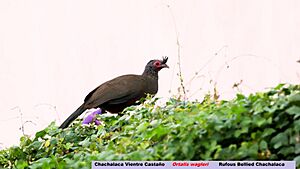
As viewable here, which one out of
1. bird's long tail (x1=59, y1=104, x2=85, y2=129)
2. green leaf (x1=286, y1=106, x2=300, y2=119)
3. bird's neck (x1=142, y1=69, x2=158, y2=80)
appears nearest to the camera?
green leaf (x1=286, y1=106, x2=300, y2=119)

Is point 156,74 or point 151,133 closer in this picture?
point 151,133

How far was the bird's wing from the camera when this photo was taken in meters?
2.77

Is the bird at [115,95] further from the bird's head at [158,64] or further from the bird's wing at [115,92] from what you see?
the bird's head at [158,64]

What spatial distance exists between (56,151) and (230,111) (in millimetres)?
952

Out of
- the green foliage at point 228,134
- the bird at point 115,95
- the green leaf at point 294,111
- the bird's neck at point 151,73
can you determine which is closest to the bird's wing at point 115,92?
the bird at point 115,95

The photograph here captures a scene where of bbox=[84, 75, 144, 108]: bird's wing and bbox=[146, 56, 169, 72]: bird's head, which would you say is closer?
bbox=[84, 75, 144, 108]: bird's wing

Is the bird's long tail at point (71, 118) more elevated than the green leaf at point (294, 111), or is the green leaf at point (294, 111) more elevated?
the green leaf at point (294, 111)

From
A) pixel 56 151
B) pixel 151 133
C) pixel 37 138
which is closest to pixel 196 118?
pixel 151 133

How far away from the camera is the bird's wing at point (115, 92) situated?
2.77 metres

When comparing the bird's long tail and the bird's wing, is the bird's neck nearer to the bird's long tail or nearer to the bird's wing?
the bird's wing

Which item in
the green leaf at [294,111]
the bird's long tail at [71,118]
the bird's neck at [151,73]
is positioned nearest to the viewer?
the green leaf at [294,111]

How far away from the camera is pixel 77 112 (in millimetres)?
2801

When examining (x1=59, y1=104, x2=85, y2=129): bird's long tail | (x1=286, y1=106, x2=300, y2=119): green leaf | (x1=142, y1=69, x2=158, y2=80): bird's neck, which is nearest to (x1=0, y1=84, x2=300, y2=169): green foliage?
(x1=286, y1=106, x2=300, y2=119): green leaf

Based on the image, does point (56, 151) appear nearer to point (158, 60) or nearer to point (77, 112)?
point (77, 112)
